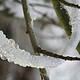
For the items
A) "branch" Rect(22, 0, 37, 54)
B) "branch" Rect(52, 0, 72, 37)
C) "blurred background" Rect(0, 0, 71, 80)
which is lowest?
"blurred background" Rect(0, 0, 71, 80)

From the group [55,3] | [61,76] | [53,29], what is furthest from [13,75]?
[55,3]

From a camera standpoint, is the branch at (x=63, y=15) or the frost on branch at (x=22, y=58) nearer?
the frost on branch at (x=22, y=58)

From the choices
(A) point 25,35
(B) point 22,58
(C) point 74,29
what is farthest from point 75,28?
(A) point 25,35

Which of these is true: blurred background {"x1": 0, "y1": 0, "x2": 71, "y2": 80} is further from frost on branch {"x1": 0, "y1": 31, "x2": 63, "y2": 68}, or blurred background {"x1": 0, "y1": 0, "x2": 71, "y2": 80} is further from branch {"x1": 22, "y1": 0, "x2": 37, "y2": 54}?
frost on branch {"x1": 0, "y1": 31, "x2": 63, "y2": 68}

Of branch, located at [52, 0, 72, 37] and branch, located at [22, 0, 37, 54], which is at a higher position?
branch, located at [22, 0, 37, 54]

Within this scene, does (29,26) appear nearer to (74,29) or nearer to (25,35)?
(74,29)

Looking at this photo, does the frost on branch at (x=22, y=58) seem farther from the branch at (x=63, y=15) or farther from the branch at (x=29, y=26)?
the branch at (x=63, y=15)

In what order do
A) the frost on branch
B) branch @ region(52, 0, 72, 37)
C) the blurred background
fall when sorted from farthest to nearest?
the blurred background < branch @ region(52, 0, 72, 37) < the frost on branch

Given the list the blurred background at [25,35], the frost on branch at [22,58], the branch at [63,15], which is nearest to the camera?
the frost on branch at [22,58]

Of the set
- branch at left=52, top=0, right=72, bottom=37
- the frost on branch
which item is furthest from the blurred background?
the frost on branch

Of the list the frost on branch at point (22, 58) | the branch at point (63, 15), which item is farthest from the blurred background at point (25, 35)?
the frost on branch at point (22, 58)
